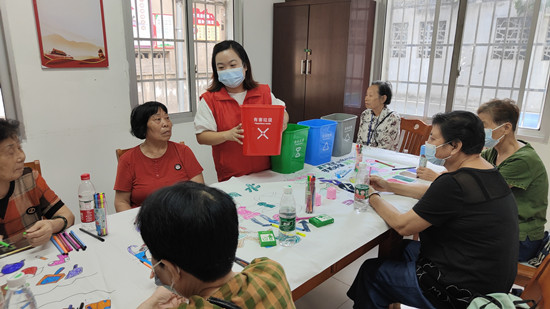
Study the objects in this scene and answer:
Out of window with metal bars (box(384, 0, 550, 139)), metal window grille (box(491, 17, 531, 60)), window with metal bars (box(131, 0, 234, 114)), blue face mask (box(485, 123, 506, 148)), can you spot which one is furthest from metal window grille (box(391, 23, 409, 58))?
blue face mask (box(485, 123, 506, 148))

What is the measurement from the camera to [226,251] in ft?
2.84

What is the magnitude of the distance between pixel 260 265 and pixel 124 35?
292cm

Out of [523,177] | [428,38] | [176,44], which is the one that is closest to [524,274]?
[523,177]

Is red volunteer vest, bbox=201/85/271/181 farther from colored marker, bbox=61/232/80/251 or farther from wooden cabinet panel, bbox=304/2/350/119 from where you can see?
wooden cabinet panel, bbox=304/2/350/119

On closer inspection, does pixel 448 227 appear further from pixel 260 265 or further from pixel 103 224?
pixel 103 224

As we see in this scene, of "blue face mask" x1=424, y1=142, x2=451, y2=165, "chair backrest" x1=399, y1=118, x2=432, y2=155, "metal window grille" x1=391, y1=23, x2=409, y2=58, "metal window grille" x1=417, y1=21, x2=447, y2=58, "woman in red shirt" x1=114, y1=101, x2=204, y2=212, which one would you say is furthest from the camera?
"metal window grille" x1=391, y1=23, x2=409, y2=58

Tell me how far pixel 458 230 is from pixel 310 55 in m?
3.11

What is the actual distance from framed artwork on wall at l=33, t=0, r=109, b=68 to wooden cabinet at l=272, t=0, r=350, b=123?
212cm

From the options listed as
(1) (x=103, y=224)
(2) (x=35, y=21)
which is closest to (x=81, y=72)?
(2) (x=35, y=21)

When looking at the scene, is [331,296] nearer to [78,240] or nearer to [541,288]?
[541,288]

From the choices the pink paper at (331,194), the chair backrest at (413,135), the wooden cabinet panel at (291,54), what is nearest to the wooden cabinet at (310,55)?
the wooden cabinet panel at (291,54)

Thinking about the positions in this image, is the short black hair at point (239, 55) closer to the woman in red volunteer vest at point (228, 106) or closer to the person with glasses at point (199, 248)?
the woman in red volunteer vest at point (228, 106)

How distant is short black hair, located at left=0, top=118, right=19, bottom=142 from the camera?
147 centimetres

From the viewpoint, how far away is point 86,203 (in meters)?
1.53
